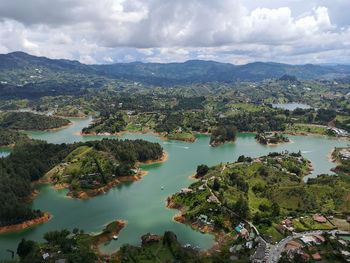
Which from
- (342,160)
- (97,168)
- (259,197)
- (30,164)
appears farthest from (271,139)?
(30,164)

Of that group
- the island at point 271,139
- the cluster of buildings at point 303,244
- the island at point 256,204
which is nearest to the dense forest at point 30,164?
the island at point 256,204

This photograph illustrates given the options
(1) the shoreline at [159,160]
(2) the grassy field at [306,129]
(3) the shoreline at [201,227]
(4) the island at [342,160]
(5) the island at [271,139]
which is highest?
(3) the shoreline at [201,227]

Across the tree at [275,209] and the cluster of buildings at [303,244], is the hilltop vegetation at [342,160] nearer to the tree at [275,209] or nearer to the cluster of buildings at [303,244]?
the tree at [275,209]

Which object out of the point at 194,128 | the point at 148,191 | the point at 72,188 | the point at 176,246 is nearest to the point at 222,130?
the point at 194,128

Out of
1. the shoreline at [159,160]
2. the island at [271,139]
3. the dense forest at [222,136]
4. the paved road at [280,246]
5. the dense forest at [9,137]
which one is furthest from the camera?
the island at [271,139]

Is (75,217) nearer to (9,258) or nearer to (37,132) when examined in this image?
(9,258)

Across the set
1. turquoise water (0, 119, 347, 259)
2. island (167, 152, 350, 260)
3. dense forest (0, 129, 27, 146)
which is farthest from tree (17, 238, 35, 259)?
dense forest (0, 129, 27, 146)

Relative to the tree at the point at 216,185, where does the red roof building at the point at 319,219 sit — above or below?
below
